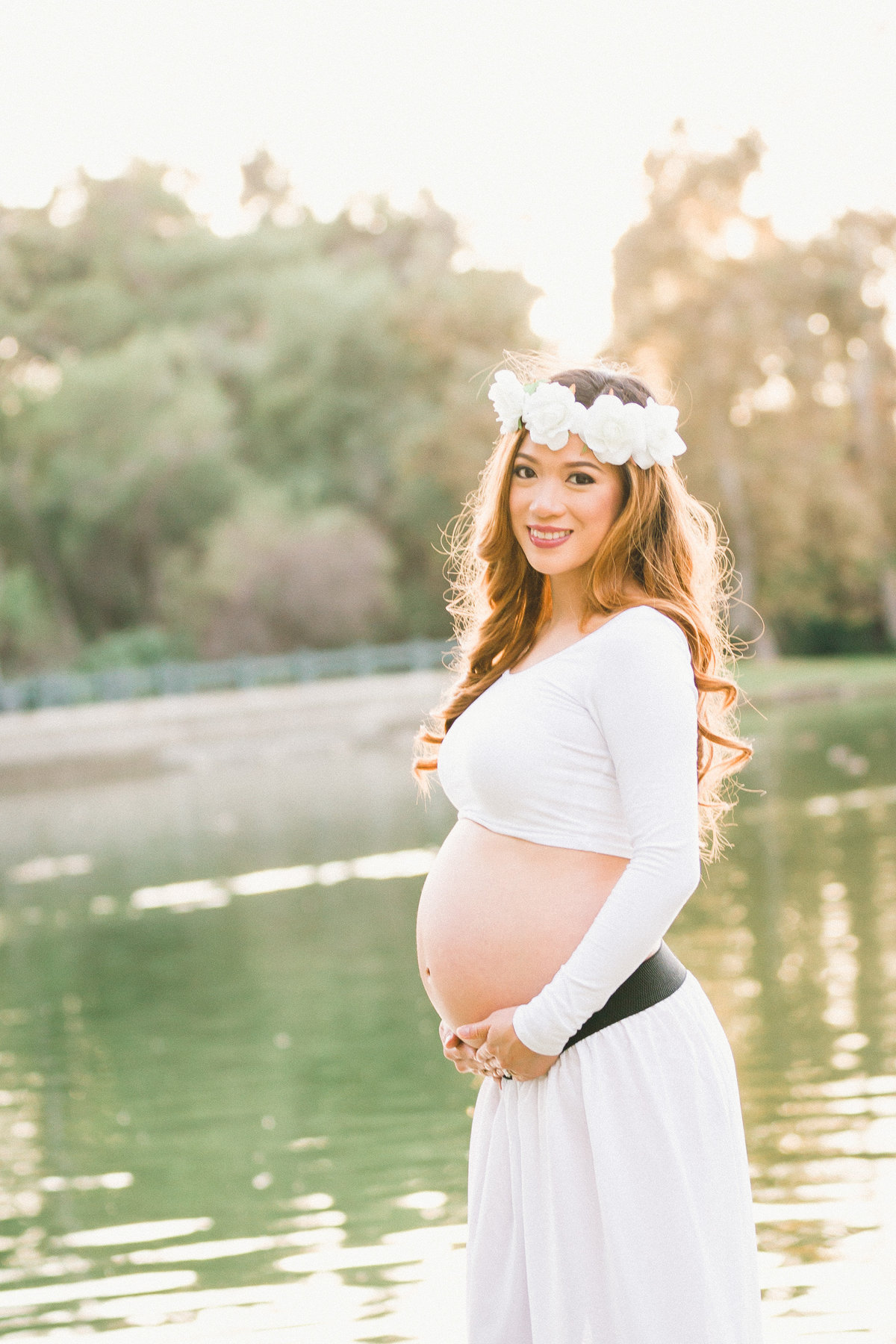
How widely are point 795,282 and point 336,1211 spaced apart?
107 ft

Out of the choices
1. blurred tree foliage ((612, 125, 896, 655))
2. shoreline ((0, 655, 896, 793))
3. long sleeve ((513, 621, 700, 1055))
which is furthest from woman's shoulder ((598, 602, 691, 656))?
blurred tree foliage ((612, 125, 896, 655))

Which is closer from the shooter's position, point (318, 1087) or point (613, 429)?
point (613, 429)

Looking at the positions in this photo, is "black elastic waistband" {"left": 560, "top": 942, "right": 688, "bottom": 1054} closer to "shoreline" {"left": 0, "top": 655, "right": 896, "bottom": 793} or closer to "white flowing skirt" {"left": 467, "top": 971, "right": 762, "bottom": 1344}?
"white flowing skirt" {"left": 467, "top": 971, "right": 762, "bottom": 1344}

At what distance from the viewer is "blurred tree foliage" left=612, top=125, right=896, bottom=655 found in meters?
34.3

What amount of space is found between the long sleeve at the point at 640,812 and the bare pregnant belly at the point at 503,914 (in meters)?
0.09

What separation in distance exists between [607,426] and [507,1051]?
90cm

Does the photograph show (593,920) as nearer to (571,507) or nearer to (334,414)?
(571,507)

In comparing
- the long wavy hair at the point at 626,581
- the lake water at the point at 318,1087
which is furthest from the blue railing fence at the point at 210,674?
the long wavy hair at the point at 626,581

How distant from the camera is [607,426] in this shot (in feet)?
6.95

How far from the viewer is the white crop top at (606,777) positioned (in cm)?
198

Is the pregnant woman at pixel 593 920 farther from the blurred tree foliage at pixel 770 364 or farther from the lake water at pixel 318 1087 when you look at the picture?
the blurred tree foliage at pixel 770 364

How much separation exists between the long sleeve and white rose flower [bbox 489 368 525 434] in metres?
0.43

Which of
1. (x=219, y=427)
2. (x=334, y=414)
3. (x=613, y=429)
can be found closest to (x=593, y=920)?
(x=613, y=429)

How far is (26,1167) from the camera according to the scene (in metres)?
5.09
